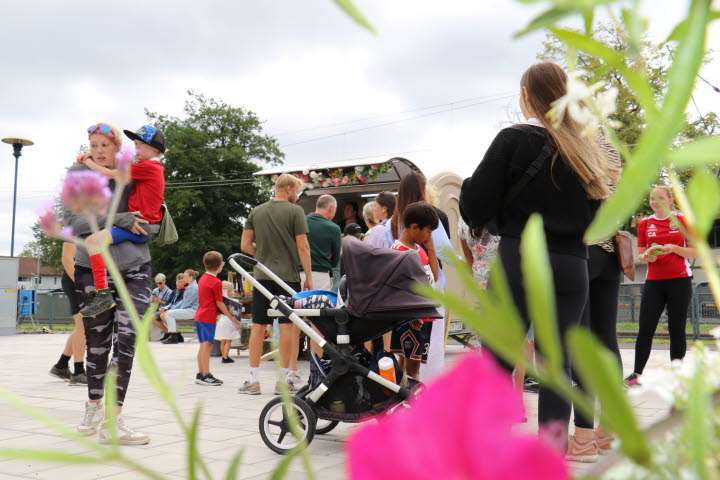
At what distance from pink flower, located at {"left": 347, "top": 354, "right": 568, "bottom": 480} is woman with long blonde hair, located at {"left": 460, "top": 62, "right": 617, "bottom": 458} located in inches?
106

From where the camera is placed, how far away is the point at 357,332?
13.9ft

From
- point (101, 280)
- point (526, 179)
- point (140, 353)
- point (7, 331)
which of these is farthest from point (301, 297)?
point (7, 331)

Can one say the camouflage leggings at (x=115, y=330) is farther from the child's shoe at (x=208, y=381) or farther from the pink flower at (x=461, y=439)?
the pink flower at (x=461, y=439)

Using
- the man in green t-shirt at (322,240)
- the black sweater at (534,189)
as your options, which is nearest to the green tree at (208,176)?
the man in green t-shirt at (322,240)

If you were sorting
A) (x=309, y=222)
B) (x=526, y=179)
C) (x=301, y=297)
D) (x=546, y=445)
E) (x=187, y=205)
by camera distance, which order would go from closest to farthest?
1. (x=546, y=445)
2. (x=526, y=179)
3. (x=301, y=297)
4. (x=309, y=222)
5. (x=187, y=205)

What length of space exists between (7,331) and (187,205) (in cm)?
2235

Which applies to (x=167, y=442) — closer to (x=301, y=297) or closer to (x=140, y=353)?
(x=301, y=297)

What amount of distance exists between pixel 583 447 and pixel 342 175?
798cm

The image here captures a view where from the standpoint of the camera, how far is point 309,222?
743 centimetres

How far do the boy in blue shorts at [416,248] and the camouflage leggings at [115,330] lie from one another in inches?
70.3

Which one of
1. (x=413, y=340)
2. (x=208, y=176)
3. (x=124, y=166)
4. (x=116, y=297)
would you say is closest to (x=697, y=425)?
(x=124, y=166)

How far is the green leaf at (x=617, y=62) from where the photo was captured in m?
0.34

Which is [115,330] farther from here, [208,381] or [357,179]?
[357,179]

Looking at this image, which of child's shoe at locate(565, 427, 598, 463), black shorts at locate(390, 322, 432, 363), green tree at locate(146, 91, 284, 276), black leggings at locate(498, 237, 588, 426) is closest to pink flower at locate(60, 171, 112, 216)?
black leggings at locate(498, 237, 588, 426)
